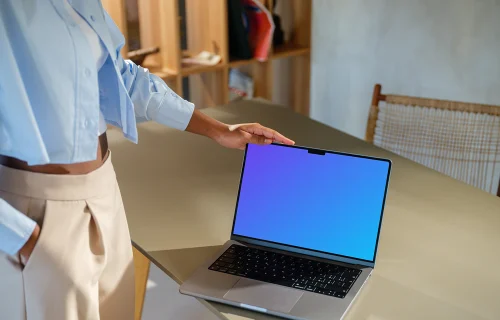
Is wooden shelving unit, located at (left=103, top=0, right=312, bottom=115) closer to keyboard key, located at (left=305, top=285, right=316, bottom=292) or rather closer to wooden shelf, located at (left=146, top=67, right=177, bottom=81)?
wooden shelf, located at (left=146, top=67, right=177, bottom=81)

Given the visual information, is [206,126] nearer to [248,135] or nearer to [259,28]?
[248,135]

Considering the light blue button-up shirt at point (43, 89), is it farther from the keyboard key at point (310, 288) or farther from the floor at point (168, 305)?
the floor at point (168, 305)

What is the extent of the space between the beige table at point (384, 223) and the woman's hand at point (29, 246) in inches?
12.7

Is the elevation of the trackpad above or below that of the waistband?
below

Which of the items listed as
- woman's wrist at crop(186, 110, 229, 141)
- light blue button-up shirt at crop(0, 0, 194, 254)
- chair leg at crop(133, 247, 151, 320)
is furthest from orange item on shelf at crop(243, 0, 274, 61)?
light blue button-up shirt at crop(0, 0, 194, 254)

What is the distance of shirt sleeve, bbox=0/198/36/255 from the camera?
1.08 meters

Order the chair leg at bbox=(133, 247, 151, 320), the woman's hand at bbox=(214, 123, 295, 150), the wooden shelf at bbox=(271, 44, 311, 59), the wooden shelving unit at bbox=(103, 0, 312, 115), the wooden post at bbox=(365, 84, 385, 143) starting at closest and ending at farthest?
the woman's hand at bbox=(214, 123, 295, 150) → the chair leg at bbox=(133, 247, 151, 320) → the wooden post at bbox=(365, 84, 385, 143) → the wooden shelving unit at bbox=(103, 0, 312, 115) → the wooden shelf at bbox=(271, 44, 311, 59)

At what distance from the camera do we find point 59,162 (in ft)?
3.67

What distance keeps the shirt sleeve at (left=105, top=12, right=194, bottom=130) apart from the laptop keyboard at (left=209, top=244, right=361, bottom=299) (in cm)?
34

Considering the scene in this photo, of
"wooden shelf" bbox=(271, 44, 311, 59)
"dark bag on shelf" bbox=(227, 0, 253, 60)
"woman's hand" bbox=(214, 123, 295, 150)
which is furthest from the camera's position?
"wooden shelf" bbox=(271, 44, 311, 59)

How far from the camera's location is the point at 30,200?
115 centimetres

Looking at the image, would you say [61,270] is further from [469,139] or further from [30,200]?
[469,139]

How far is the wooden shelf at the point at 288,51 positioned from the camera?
12.1ft

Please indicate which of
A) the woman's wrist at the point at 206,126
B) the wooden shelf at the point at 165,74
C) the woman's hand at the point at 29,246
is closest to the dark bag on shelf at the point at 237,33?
the wooden shelf at the point at 165,74
